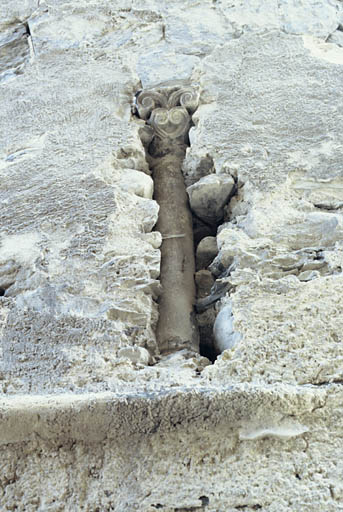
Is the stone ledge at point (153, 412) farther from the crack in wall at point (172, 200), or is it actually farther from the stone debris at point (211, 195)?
the stone debris at point (211, 195)

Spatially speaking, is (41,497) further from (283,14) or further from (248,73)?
(283,14)

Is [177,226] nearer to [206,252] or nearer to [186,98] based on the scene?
[206,252]

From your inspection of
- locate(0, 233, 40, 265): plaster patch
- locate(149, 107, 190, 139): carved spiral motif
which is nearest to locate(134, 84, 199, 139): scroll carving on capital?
locate(149, 107, 190, 139): carved spiral motif

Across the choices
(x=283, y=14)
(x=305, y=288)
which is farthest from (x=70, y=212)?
(x=283, y=14)

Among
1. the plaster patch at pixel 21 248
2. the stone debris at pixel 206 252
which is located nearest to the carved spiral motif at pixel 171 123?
the stone debris at pixel 206 252

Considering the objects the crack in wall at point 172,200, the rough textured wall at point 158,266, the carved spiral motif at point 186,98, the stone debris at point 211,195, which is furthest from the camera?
the carved spiral motif at point 186,98

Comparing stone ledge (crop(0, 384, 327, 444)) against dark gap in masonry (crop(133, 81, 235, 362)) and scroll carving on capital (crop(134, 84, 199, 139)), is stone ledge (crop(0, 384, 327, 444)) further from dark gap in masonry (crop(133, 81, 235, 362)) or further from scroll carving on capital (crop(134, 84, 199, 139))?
scroll carving on capital (crop(134, 84, 199, 139))

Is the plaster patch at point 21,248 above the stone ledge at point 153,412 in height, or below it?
below
